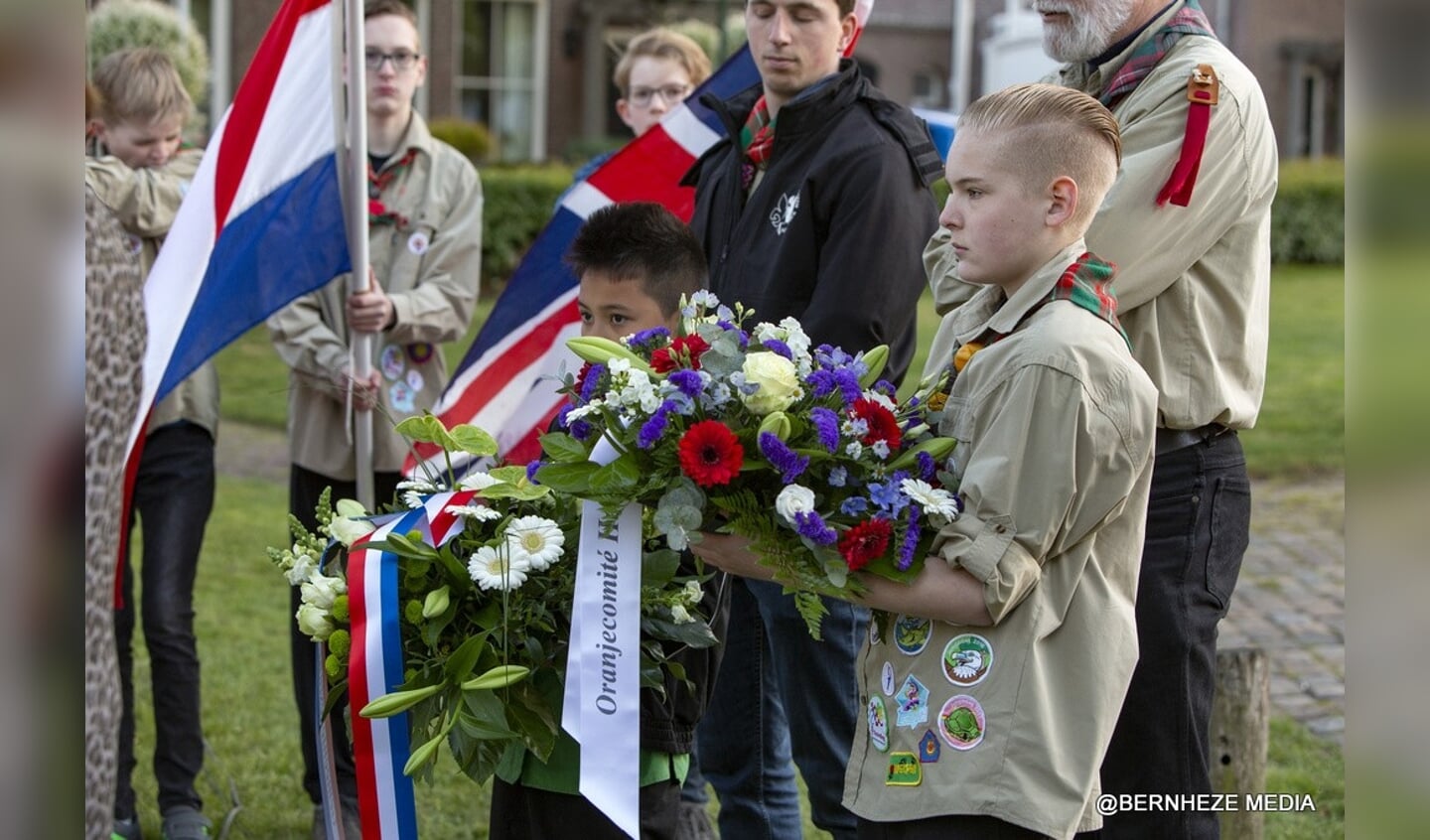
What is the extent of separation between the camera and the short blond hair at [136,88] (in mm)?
5043

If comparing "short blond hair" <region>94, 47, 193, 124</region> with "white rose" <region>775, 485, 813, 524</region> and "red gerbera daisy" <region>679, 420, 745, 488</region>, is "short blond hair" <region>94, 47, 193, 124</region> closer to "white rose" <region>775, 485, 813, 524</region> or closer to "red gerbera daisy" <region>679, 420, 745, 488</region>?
"red gerbera daisy" <region>679, 420, 745, 488</region>

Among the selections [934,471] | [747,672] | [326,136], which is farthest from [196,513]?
[934,471]

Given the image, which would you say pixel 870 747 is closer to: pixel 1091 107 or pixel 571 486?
pixel 571 486

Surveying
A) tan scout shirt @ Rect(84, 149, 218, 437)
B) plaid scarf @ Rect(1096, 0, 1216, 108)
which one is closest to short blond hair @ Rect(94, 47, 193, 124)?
tan scout shirt @ Rect(84, 149, 218, 437)

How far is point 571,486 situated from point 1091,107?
1077 millimetres

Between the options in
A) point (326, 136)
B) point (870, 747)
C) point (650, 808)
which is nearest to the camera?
point (870, 747)

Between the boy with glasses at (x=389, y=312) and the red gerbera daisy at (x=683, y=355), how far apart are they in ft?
7.98

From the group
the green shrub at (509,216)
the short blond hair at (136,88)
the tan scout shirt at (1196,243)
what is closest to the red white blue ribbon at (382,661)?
the tan scout shirt at (1196,243)

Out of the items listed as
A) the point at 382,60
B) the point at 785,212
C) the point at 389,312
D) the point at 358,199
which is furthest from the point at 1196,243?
the point at 382,60

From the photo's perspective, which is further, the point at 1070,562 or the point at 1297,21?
the point at 1297,21

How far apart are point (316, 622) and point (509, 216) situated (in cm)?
1619

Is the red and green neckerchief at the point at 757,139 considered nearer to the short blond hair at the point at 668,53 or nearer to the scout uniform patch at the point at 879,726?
the short blond hair at the point at 668,53

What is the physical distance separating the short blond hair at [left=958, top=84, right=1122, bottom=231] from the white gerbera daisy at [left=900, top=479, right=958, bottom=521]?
1.80ft

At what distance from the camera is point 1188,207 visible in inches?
116
